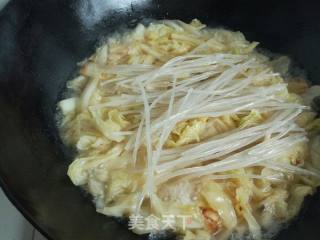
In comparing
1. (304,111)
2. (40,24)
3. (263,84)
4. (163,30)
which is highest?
(40,24)

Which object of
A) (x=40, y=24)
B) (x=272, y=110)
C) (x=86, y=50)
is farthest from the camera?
(x=86, y=50)

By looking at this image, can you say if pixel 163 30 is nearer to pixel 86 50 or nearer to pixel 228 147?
pixel 86 50

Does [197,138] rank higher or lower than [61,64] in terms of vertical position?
lower

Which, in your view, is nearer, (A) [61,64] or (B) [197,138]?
(B) [197,138]

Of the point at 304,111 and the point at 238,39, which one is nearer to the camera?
the point at 304,111

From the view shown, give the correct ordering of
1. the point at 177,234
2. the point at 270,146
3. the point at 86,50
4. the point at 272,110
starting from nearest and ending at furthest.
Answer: the point at 177,234
the point at 270,146
the point at 272,110
the point at 86,50

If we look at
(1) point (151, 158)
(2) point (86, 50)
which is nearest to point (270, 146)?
(1) point (151, 158)

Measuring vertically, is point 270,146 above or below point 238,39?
below
